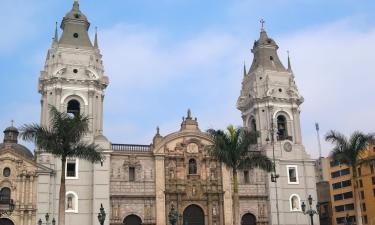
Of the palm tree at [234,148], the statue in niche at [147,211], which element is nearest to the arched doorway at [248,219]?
the statue in niche at [147,211]

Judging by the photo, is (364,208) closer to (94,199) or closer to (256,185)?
(256,185)

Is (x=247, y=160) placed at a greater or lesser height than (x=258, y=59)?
lesser

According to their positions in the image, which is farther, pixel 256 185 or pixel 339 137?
pixel 256 185

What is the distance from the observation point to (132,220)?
4700 centimetres

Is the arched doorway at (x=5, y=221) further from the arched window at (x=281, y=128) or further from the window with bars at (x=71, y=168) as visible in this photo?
the arched window at (x=281, y=128)

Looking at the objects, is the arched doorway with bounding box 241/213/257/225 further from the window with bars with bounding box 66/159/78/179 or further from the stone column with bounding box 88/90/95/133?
the stone column with bounding box 88/90/95/133

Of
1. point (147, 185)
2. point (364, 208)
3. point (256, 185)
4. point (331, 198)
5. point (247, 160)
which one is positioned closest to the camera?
point (247, 160)

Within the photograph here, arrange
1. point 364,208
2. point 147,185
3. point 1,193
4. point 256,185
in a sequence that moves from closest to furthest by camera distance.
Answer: point 1,193, point 147,185, point 256,185, point 364,208

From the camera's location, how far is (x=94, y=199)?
45250mm

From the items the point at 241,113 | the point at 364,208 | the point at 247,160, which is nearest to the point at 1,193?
the point at 247,160

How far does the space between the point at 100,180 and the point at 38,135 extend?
1566 centimetres

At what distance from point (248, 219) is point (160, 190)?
30.2 ft

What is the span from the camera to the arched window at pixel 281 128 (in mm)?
54562

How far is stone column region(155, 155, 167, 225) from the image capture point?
155 ft
